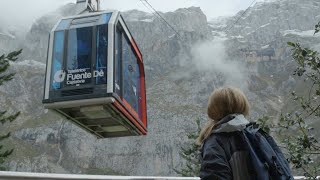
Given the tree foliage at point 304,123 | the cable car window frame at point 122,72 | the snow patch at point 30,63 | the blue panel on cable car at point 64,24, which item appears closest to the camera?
the tree foliage at point 304,123

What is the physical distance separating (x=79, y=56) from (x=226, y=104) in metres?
4.18

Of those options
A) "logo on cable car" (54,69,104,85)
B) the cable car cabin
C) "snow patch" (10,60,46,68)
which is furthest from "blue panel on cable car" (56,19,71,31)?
"snow patch" (10,60,46,68)

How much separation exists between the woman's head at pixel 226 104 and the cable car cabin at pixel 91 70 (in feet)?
11.6

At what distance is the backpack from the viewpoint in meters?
2.10

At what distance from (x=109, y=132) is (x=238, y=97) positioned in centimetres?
543

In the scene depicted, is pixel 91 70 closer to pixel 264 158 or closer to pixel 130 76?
pixel 130 76

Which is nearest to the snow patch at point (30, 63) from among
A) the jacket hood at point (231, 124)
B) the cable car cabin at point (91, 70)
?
the cable car cabin at point (91, 70)

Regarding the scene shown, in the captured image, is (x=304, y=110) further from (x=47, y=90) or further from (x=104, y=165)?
(x=104, y=165)

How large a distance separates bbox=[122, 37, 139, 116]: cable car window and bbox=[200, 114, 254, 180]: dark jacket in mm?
4213

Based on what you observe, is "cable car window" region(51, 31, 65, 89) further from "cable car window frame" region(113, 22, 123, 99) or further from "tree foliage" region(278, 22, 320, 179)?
"tree foliage" region(278, 22, 320, 179)

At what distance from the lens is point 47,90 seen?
239 inches

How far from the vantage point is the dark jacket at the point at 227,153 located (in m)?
2.04

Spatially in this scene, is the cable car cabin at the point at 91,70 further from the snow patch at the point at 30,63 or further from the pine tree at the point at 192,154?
the snow patch at the point at 30,63

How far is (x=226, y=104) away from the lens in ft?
7.75
